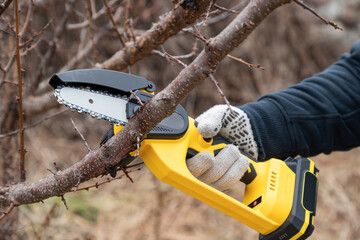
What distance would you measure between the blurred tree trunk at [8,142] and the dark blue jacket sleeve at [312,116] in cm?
108

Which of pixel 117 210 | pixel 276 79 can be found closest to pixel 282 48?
pixel 276 79

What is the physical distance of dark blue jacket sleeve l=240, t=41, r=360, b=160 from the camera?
174cm

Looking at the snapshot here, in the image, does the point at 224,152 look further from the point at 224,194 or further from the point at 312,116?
the point at 312,116

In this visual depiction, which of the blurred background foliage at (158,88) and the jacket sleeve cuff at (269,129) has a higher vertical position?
the jacket sleeve cuff at (269,129)

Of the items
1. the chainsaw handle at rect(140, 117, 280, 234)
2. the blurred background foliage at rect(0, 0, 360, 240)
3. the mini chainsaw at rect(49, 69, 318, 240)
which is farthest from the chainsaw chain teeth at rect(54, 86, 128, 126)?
the blurred background foliage at rect(0, 0, 360, 240)

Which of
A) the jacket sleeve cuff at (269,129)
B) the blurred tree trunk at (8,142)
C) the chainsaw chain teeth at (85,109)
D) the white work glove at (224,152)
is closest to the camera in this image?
the chainsaw chain teeth at (85,109)

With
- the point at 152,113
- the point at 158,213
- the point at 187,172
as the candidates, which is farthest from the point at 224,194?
the point at 158,213

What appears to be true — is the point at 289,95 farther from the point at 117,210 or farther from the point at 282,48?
the point at 282,48

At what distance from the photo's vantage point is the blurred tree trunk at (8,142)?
1900 mm

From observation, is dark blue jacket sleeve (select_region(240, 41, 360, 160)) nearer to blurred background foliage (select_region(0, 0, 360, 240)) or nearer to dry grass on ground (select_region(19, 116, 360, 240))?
blurred background foliage (select_region(0, 0, 360, 240))

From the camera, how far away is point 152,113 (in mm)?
1049

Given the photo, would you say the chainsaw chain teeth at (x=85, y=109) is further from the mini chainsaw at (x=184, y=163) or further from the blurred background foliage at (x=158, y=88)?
the blurred background foliage at (x=158, y=88)

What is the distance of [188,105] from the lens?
4457 mm

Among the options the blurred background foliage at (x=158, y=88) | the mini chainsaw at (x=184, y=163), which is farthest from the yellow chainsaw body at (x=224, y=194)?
the blurred background foliage at (x=158, y=88)
